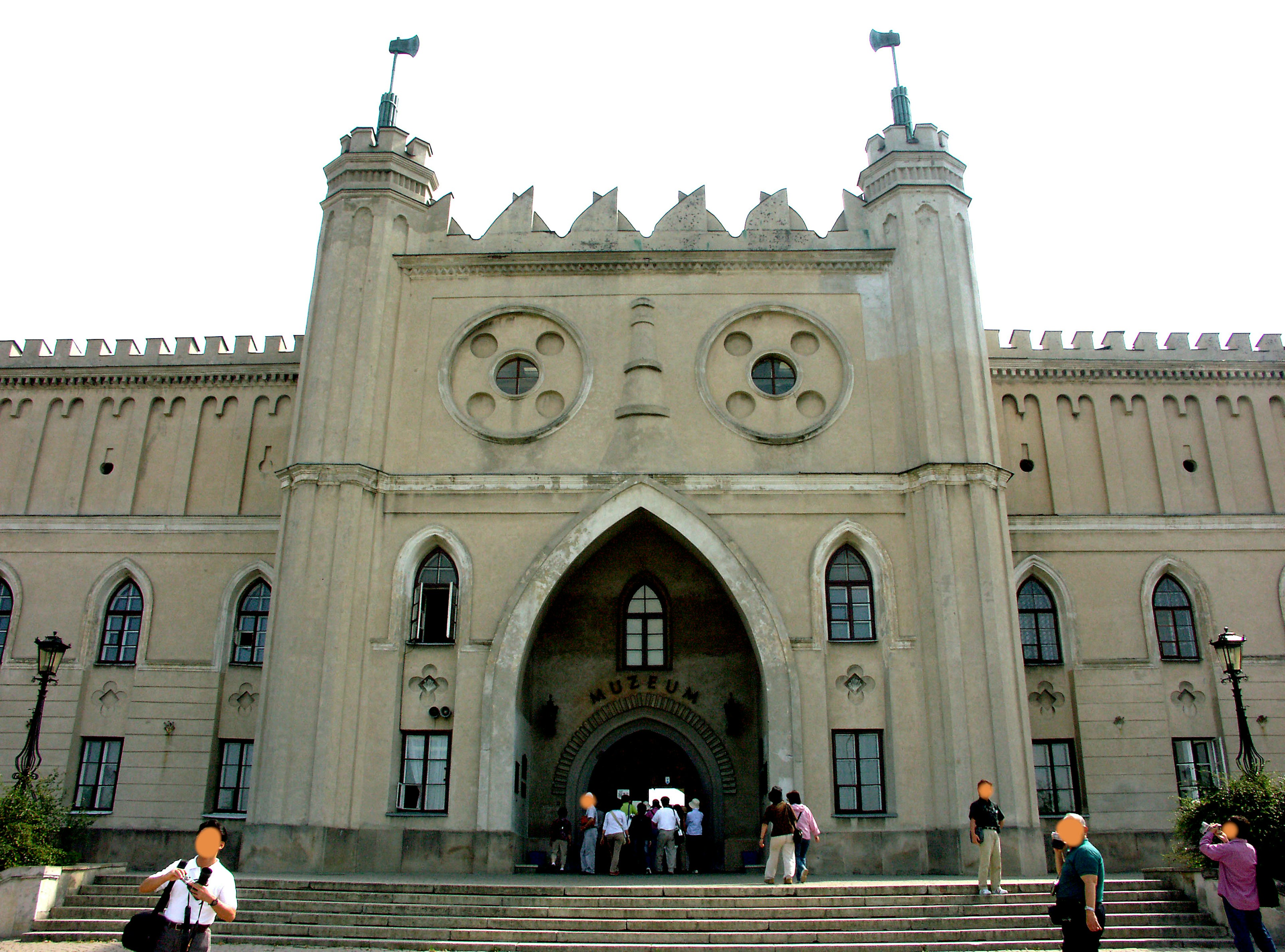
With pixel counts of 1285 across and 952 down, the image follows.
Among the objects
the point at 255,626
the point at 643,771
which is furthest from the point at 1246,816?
the point at 255,626

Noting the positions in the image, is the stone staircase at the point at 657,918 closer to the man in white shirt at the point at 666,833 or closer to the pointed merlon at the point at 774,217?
the man in white shirt at the point at 666,833

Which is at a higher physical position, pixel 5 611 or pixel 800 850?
pixel 5 611

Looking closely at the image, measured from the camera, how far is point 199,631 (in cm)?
2197

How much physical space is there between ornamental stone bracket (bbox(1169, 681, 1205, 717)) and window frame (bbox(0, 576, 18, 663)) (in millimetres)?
24754

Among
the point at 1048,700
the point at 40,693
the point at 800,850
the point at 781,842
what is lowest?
the point at 800,850

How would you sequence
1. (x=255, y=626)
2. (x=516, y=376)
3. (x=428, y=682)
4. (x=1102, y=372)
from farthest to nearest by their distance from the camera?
(x=1102, y=372) < (x=255, y=626) < (x=516, y=376) < (x=428, y=682)

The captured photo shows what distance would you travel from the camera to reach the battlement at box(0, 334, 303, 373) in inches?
943

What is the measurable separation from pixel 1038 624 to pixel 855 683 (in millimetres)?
5473

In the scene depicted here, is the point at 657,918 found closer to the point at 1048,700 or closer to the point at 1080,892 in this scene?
the point at 1080,892

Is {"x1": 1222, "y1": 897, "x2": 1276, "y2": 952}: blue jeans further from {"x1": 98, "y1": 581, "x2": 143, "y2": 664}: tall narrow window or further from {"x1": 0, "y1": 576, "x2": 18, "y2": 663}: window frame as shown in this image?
{"x1": 0, "y1": 576, "x2": 18, "y2": 663}: window frame

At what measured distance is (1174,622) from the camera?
2150 cm

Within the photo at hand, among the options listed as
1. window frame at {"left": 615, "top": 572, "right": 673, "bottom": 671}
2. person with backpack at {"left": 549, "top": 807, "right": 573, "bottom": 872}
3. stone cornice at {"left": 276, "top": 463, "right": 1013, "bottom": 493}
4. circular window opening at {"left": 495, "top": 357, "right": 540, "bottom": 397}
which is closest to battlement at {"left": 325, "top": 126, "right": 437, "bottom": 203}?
circular window opening at {"left": 495, "top": 357, "right": 540, "bottom": 397}

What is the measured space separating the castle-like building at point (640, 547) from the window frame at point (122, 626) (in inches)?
3.7

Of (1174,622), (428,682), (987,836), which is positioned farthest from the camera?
(1174,622)
